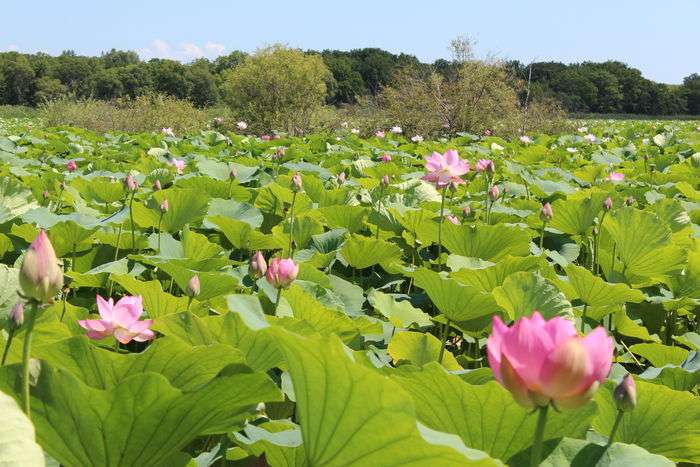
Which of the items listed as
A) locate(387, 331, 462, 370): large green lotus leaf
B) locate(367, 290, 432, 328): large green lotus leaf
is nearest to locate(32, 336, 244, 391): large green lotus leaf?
locate(387, 331, 462, 370): large green lotus leaf

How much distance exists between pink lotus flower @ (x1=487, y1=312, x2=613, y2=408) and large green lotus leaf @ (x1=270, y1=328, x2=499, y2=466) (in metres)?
0.06

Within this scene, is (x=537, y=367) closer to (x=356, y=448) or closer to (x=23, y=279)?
(x=356, y=448)

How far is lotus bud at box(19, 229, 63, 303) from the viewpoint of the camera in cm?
65

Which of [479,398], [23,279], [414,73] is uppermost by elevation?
[414,73]

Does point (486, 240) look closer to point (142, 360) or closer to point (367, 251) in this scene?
point (367, 251)

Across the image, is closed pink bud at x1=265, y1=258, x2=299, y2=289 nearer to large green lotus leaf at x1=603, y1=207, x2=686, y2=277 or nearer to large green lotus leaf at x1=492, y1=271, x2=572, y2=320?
large green lotus leaf at x1=492, y1=271, x2=572, y2=320

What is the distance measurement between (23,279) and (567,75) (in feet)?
117

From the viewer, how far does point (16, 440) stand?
0.50 meters

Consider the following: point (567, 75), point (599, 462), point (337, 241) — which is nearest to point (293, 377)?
point (599, 462)

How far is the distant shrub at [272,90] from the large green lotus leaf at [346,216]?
11329mm

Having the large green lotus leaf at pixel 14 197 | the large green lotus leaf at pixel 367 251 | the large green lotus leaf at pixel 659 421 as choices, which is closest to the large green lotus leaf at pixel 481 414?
the large green lotus leaf at pixel 659 421

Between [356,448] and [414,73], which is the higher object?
[414,73]

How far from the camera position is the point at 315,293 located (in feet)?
4.14

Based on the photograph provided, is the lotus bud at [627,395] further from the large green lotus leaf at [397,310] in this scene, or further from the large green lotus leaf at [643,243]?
the large green lotus leaf at [643,243]
